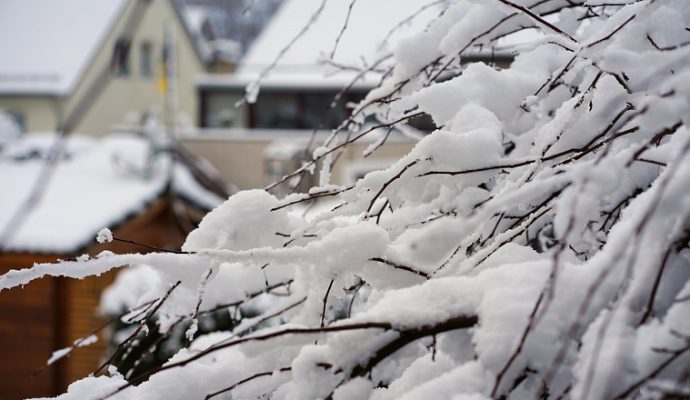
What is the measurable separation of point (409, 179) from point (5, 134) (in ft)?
42.1

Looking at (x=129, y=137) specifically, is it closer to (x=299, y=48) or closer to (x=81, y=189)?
(x=81, y=189)

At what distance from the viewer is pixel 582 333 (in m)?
1.03

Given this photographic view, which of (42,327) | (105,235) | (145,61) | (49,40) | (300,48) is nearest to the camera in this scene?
(105,235)

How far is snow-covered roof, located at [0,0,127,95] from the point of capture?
17719 mm

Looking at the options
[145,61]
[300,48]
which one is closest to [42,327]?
[300,48]

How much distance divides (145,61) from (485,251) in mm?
21292

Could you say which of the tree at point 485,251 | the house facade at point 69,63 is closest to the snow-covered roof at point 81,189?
the house facade at point 69,63

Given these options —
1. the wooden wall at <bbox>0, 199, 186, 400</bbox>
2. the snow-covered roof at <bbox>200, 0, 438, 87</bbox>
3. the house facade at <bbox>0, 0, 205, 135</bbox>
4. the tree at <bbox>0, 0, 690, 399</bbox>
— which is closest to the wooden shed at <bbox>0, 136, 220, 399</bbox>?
the wooden wall at <bbox>0, 199, 186, 400</bbox>

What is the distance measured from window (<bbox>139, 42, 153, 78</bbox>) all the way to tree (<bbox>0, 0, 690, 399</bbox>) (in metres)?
20.4

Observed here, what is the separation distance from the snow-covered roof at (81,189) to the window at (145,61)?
8.82 m

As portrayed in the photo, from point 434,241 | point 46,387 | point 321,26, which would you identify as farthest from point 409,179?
point 321,26

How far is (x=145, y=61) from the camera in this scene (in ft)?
69.9

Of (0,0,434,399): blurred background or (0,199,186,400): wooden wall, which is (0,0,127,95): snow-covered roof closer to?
(0,0,434,399): blurred background

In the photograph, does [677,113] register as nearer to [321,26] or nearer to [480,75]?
[480,75]
